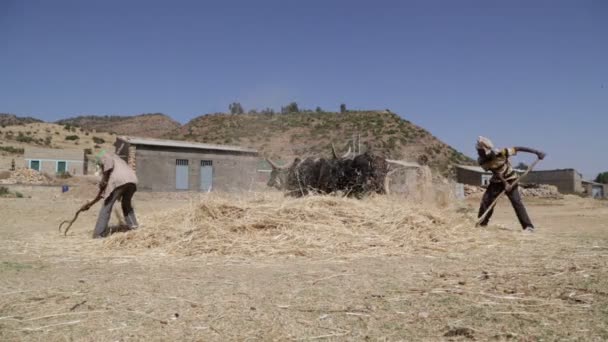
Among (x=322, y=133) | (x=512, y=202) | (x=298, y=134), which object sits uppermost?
(x=322, y=133)

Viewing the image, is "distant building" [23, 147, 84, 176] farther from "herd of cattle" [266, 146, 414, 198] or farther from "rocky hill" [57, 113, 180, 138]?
"rocky hill" [57, 113, 180, 138]

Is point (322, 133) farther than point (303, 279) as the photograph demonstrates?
Yes

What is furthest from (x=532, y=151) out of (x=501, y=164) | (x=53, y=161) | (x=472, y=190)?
(x=53, y=161)

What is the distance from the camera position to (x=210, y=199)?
636 cm

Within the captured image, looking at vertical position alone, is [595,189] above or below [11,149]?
below

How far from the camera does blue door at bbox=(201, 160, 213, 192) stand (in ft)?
84.2

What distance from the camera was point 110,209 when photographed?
654 centimetres

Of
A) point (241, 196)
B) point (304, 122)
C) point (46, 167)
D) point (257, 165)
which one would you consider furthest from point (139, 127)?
point (241, 196)

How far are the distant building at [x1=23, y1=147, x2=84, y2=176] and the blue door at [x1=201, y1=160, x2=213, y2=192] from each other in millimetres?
18108

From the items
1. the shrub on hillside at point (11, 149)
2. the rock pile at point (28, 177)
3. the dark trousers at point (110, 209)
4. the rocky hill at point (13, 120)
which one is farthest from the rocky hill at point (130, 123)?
the dark trousers at point (110, 209)

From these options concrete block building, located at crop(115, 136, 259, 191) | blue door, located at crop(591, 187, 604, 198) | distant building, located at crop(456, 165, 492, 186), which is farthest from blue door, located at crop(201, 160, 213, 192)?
blue door, located at crop(591, 187, 604, 198)

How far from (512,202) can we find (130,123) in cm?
8503

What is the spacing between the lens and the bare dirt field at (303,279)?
2430 mm

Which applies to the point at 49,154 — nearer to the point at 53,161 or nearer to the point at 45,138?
the point at 53,161
